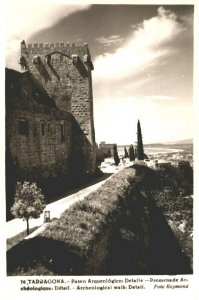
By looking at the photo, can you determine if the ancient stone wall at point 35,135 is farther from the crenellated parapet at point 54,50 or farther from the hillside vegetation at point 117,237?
the hillside vegetation at point 117,237

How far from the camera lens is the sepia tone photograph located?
5.90 meters

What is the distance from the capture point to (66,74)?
43.2ft

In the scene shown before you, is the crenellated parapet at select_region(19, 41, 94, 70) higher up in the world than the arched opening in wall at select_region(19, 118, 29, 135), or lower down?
higher up

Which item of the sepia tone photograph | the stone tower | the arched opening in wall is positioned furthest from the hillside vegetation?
the stone tower

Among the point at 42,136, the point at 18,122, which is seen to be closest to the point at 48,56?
the point at 42,136

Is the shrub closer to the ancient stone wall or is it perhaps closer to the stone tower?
the ancient stone wall

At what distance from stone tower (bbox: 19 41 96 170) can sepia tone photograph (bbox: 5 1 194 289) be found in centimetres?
4

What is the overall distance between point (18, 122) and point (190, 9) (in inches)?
216

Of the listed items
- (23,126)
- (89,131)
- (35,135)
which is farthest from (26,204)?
(89,131)

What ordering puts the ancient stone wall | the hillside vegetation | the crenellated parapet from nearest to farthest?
the hillside vegetation
the ancient stone wall
the crenellated parapet

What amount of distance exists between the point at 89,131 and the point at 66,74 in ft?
9.20

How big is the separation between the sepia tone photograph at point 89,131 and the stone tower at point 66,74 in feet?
0.15

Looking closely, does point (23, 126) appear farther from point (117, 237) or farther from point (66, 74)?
point (66, 74)
